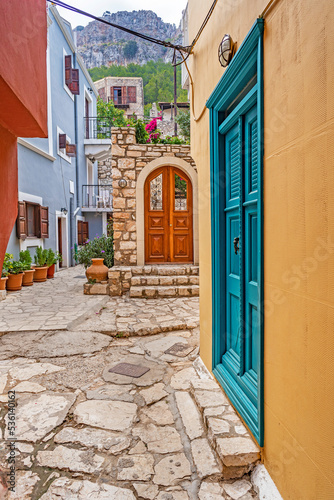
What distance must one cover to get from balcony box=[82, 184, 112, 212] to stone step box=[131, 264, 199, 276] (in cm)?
838

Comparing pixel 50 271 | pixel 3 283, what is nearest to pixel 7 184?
pixel 3 283

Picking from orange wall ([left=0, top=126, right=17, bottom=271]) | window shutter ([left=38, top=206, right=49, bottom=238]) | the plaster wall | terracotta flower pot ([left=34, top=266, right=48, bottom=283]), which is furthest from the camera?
window shutter ([left=38, top=206, right=49, bottom=238])

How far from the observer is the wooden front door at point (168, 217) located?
7.75m

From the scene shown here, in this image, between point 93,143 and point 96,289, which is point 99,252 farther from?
point 93,143

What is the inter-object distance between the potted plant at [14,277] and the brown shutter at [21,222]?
1.01 meters

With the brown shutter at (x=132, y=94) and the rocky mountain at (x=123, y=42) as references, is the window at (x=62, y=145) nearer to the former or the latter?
the brown shutter at (x=132, y=94)

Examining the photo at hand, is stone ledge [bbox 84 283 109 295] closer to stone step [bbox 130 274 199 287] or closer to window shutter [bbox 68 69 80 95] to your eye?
stone step [bbox 130 274 199 287]

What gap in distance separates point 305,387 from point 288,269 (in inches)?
19.0

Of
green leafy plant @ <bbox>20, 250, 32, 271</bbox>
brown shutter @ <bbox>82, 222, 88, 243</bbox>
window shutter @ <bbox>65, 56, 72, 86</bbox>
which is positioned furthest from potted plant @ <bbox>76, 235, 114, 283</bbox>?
window shutter @ <bbox>65, 56, 72, 86</bbox>

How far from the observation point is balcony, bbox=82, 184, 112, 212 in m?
15.1

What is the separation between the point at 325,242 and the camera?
3.78 ft

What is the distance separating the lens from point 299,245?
134cm

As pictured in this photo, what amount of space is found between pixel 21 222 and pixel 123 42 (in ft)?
180

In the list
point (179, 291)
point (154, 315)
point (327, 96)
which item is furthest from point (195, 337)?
point (327, 96)
